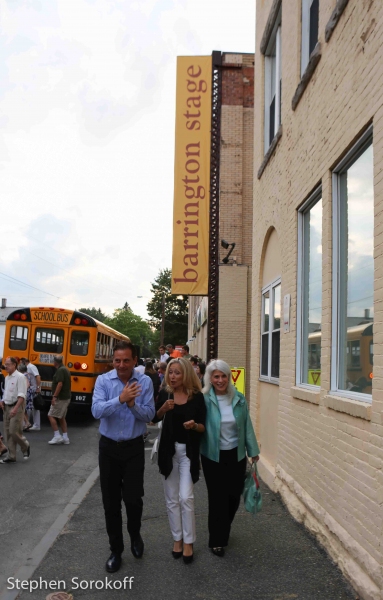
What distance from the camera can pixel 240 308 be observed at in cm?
1700

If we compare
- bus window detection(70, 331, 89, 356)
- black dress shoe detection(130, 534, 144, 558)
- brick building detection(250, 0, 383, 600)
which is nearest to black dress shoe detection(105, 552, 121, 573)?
black dress shoe detection(130, 534, 144, 558)

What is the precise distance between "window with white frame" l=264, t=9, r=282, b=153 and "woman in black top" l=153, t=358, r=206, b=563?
207 inches

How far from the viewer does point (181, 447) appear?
511 cm

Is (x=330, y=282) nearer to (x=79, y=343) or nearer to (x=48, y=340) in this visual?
(x=79, y=343)

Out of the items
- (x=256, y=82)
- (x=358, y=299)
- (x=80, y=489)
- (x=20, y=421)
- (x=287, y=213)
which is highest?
(x=256, y=82)

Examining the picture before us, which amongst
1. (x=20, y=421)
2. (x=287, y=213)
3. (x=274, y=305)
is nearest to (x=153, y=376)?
(x=20, y=421)

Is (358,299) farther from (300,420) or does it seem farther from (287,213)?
(287,213)

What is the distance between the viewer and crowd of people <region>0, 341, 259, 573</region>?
193 inches

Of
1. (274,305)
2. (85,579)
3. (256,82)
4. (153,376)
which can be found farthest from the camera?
(153,376)

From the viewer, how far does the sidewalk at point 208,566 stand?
4344 mm

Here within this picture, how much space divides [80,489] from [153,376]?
506 centimetres

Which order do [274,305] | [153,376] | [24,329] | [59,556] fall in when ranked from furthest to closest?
[24,329], [153,376], [274,305], [59,556]

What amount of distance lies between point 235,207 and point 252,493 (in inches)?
588

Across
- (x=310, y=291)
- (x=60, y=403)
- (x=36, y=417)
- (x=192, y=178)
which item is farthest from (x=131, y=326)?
(x=310, y=291)
